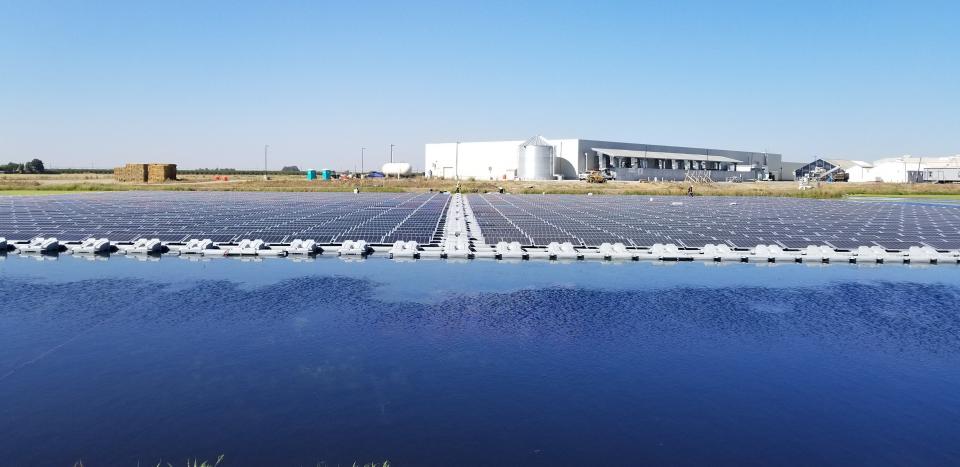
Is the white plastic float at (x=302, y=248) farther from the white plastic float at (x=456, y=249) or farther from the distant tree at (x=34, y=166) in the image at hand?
the distant tree at (x=34, y=166)

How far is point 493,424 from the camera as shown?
1037 centimetres

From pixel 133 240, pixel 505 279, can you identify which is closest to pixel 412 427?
pixel 505 279

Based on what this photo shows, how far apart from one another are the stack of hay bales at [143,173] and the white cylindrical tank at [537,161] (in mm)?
59008

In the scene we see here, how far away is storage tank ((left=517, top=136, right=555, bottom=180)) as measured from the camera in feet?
356

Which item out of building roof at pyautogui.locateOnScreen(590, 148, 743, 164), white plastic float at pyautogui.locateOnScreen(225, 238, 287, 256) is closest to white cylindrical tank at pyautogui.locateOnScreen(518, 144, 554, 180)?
building roof at pyautogui.locateOnScreen(590, 148, 743, 164)

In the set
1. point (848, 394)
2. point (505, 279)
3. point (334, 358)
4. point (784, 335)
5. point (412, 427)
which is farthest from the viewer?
point (505, 279)

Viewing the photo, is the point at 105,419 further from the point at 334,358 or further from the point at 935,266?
the point at 935,266

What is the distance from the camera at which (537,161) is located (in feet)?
356

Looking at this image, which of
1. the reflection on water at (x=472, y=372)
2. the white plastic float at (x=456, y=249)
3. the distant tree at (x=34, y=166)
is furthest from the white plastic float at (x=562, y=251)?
the distant tree at (x=34, y=166)

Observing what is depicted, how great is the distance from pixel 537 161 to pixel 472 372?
320 feet

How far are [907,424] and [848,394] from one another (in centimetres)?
134

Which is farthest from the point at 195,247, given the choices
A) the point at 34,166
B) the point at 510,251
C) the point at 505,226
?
the point at 34,166

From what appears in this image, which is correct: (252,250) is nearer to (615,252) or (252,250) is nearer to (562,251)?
(562,251)

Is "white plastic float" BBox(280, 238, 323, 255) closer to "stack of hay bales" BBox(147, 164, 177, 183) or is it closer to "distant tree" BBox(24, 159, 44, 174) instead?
"stack of hay bales" BBox(147, 164, 177, 183)
